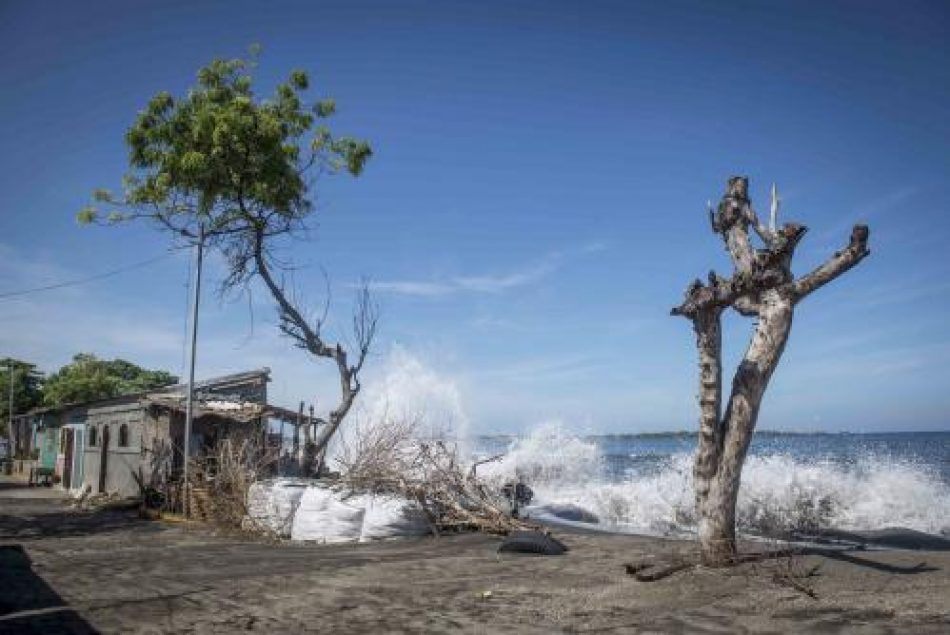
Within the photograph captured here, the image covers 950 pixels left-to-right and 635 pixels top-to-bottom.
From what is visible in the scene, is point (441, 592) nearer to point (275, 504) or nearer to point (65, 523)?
point (275, 504)

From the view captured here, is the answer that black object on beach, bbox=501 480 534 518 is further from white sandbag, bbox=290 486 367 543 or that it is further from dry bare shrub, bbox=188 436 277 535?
dry bare shrub, bbox=188 436 277 535

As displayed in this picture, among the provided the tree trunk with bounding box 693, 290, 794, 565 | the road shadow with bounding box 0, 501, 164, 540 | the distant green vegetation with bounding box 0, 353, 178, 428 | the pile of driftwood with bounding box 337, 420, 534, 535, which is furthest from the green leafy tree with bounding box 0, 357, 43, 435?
the tree trunk with bounding box 693, 290, 794, 565

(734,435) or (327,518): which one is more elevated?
(734,435)

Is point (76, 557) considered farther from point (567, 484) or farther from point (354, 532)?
point (567, 484)

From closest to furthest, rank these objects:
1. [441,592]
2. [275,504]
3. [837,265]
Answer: [441,592]
[837,265]
[275,504]

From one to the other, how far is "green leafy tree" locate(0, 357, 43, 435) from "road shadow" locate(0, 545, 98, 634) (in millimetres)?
43590

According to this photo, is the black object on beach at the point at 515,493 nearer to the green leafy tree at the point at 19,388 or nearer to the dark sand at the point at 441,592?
the dark sand at the point at 441,592

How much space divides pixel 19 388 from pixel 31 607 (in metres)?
48.6

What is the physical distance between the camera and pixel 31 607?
6.59 m

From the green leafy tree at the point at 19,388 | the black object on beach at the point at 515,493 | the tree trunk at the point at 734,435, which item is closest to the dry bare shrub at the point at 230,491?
the black object on beach at the point at 515,493

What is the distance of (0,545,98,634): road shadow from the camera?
583 cm

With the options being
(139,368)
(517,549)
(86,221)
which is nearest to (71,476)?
(86,221)

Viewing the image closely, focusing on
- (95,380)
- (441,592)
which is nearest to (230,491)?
A: (441,592)

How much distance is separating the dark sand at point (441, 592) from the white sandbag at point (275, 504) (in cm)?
141
